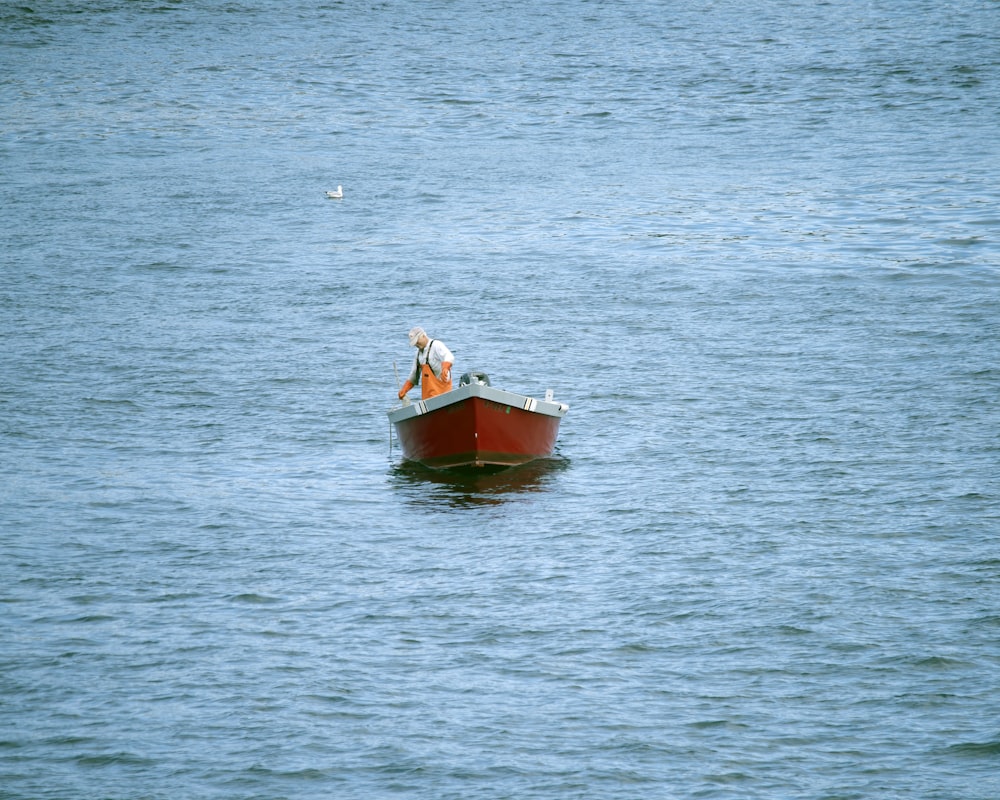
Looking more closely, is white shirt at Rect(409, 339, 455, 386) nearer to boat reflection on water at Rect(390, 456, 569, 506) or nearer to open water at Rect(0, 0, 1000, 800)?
boat reflection on water at Rect(390, 456, 569, 506)

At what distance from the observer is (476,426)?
20219mm

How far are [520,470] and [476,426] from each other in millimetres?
1214

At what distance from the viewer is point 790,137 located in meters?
48.0

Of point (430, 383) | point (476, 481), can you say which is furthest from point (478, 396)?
point (476, 481)

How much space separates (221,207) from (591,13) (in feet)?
93.9

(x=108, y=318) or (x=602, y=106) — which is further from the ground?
(x=602, y=106)

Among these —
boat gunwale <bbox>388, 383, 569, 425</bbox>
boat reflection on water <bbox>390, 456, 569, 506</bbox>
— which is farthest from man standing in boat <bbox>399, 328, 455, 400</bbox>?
boat reflection on water <bbox>390, 456, 569, 506</bbox>

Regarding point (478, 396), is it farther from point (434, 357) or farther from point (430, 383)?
point (434, 357)

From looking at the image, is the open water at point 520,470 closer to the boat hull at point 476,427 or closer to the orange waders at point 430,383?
the boat hull at point 476,427

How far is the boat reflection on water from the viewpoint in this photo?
2006cm

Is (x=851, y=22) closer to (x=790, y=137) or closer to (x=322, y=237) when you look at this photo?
(x=790, y=137)

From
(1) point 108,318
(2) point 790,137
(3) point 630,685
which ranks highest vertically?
(2) point 790,137

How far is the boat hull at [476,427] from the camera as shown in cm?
2011

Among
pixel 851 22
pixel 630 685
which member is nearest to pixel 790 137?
pixel 851 22
